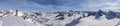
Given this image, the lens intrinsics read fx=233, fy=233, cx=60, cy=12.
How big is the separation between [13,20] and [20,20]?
1.27ft

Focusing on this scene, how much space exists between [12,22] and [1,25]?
25.1 inches

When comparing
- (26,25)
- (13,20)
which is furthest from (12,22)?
(26,25)

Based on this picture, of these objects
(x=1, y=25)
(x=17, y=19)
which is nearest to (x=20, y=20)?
(x=17, y=19)

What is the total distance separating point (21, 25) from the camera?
1116cm

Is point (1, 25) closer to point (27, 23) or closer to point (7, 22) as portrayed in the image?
point (7, 22)

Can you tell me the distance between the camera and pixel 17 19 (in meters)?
11.5

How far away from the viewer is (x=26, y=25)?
36.0 feet

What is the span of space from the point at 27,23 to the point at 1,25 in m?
1.29

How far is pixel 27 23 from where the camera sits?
11.4 metres

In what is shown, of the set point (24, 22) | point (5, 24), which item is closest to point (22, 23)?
point (24, 22)

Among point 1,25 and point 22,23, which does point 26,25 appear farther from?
Answer: point 1,25

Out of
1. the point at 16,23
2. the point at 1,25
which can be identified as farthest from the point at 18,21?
the point at 1,25

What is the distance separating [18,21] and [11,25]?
40 cm

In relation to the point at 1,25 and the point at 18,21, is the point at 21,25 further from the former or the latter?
the point at 1,25
